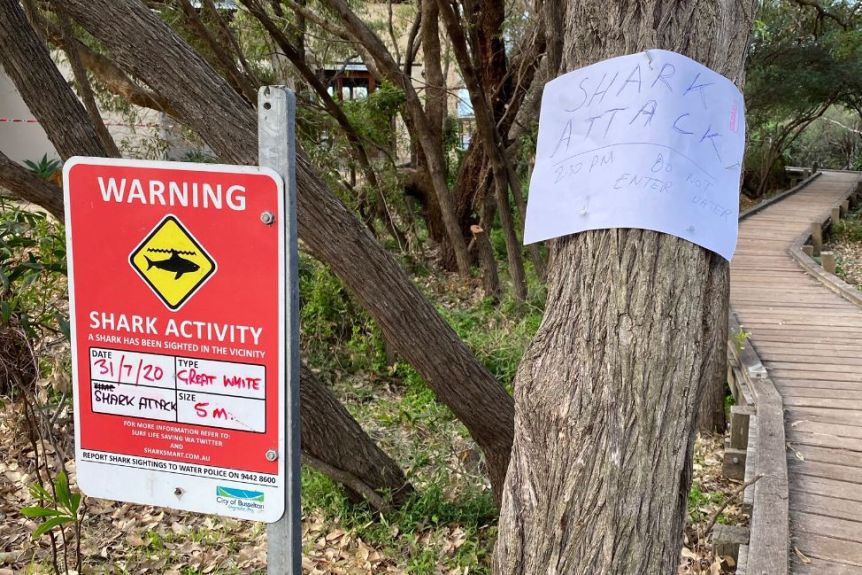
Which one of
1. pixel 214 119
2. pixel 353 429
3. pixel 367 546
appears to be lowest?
pixel 367 546

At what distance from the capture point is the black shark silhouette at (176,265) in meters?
1.32

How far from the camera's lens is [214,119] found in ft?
9.21

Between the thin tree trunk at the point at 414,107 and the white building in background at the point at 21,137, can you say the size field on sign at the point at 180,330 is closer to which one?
the thin tree trunk at the point at 414,107

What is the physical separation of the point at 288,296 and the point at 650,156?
0.95 m

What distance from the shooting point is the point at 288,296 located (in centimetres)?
127

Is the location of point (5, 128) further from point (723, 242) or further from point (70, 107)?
point (723, 242)

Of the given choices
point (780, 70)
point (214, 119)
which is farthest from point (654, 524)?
point (780, 70)

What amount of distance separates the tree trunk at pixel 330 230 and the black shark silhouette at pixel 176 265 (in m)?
1.53

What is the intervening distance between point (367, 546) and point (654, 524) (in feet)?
8.71

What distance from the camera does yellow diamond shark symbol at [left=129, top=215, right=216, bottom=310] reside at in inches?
51.7

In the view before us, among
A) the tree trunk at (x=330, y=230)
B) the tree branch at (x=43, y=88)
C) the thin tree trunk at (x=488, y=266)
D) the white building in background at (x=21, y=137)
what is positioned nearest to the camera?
the tree trunk at (x=330, y=230)

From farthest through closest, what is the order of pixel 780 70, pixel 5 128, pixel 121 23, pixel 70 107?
pixel 780 70, pixel 5 128, pixel 70 107, pixel 121 23

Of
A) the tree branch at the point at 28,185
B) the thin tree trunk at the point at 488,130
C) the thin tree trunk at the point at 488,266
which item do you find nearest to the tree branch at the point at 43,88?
the tree branch at the point at 28,185

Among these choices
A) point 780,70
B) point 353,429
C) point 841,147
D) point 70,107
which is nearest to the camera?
point 70,107
